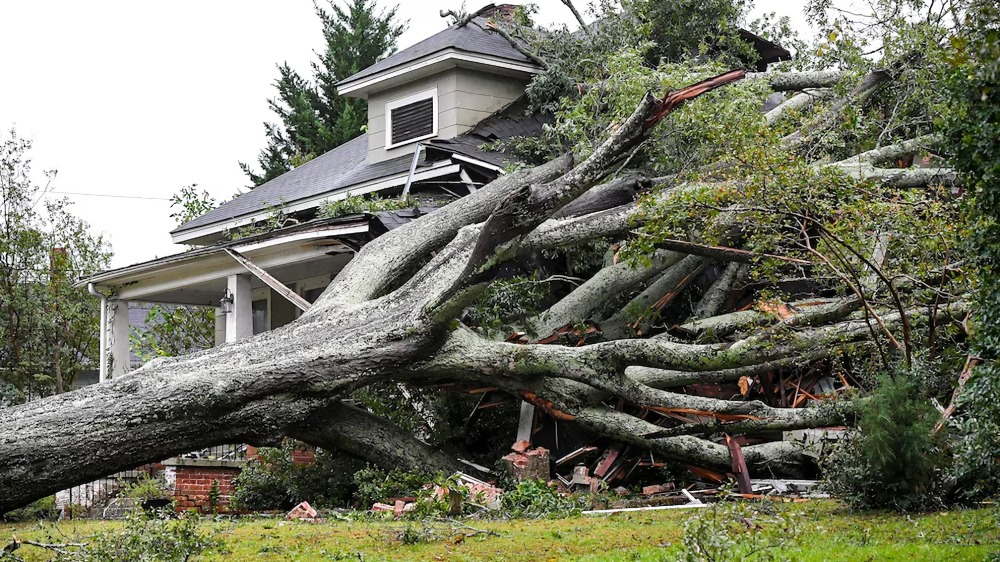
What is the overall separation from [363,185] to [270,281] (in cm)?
303

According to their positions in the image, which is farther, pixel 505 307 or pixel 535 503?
pixel 505 307

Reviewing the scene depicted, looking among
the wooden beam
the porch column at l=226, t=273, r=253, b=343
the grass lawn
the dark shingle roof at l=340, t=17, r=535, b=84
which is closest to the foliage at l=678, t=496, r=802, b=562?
the grass lawn

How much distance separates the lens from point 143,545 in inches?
251

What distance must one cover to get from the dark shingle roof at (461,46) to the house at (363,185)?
35mm

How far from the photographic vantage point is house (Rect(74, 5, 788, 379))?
14.6 m

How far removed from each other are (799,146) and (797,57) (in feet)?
13.0

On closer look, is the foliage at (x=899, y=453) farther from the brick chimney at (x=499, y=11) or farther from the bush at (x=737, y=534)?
the brick chimney at (x=499, y=11)

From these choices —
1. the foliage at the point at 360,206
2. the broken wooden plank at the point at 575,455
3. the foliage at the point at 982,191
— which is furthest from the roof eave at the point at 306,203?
the foliage at the point at 982,191

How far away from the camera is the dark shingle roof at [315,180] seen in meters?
16.6

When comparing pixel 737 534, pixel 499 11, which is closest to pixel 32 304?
pixel 499 11

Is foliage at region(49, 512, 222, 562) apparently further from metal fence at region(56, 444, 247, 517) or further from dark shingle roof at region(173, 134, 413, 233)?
dark shingle roof at region(173, 134, 413, 233)

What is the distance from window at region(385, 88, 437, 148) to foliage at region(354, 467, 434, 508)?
25.8 feet

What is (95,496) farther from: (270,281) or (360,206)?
(360,206)

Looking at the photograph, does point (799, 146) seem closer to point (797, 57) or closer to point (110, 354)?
point (797, 57)
